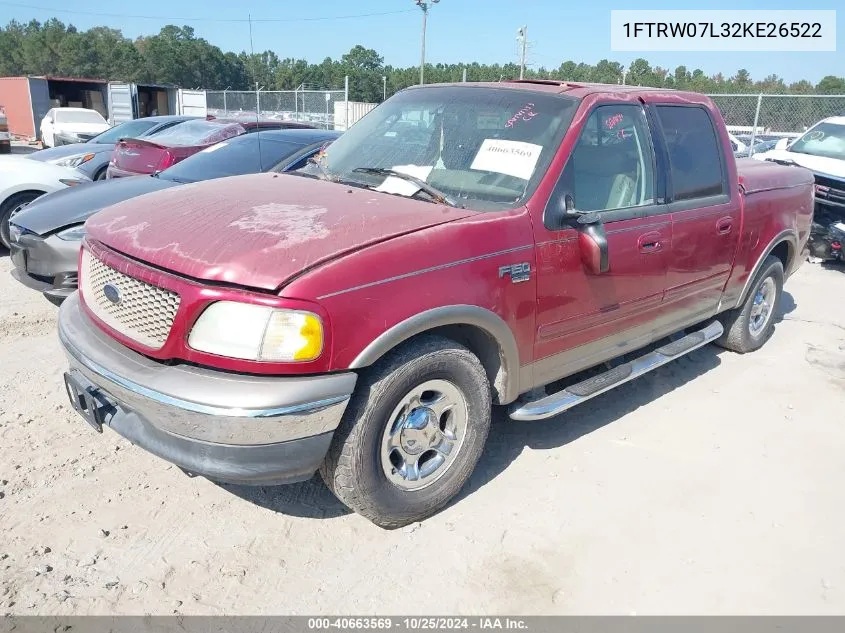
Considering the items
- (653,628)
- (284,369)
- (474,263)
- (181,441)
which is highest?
(474,263)

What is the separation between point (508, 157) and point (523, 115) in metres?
0.32

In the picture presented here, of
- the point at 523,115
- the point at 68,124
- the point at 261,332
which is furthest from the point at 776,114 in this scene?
the point at 68,124

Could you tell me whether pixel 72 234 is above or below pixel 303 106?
below

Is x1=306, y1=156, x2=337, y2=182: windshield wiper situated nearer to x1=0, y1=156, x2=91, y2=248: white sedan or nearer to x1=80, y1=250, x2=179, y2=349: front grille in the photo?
x1=80, y1=250, x2=179, y2=349: front grille

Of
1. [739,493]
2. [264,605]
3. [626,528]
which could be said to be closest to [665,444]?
[739,493]

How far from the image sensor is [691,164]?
4133 millimetres

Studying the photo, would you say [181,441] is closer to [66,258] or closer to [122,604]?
[122,604]

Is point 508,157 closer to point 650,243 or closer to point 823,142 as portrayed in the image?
point 650,243

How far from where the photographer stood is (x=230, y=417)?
2.36 m

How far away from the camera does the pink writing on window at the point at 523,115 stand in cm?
346

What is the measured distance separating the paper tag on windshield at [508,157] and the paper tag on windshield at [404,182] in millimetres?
257

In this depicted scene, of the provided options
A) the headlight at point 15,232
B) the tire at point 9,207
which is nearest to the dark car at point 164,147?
the tire at point 9,207

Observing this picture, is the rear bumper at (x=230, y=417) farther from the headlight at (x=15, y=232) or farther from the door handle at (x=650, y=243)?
the headlight at (x=15, y=232)

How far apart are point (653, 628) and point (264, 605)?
151 centimetres
